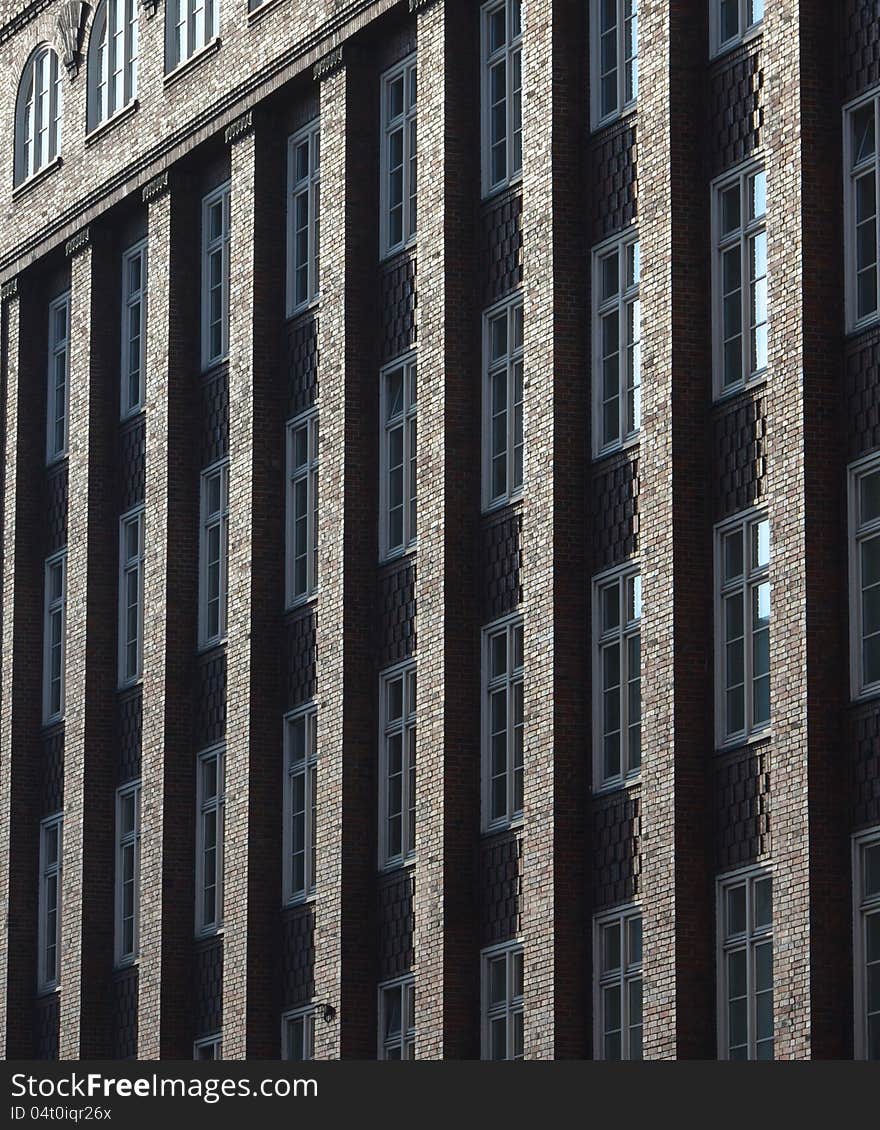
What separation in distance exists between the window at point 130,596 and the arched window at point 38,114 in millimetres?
7476

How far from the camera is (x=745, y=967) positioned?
121 feet

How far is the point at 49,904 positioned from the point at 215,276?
10.4 m

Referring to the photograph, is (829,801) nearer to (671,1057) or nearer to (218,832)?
(671,1057)

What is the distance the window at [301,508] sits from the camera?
4712 centimetres

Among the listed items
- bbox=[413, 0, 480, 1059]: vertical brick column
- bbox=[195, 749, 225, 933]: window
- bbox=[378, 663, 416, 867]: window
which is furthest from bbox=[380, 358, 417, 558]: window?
bbox=[195, 749, 225, 933]: window

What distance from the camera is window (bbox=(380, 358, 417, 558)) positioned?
1761 inches

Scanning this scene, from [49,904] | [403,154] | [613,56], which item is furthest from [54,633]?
[613,56]

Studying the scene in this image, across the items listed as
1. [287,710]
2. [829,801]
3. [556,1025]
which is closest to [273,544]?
[287,710]

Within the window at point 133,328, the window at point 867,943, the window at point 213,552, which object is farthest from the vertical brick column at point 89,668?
the window at point 867,943

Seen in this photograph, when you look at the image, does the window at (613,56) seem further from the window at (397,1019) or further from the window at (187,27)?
the window at (397,1019)

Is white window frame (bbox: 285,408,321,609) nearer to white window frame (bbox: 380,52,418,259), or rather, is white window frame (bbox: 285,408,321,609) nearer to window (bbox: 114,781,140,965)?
white window frame (bbox: 380,52,418,259)

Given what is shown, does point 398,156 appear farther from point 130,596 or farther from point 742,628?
point 742,628

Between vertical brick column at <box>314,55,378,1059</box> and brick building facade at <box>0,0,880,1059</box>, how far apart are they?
0.07 m

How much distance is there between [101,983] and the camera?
50.4 meters
